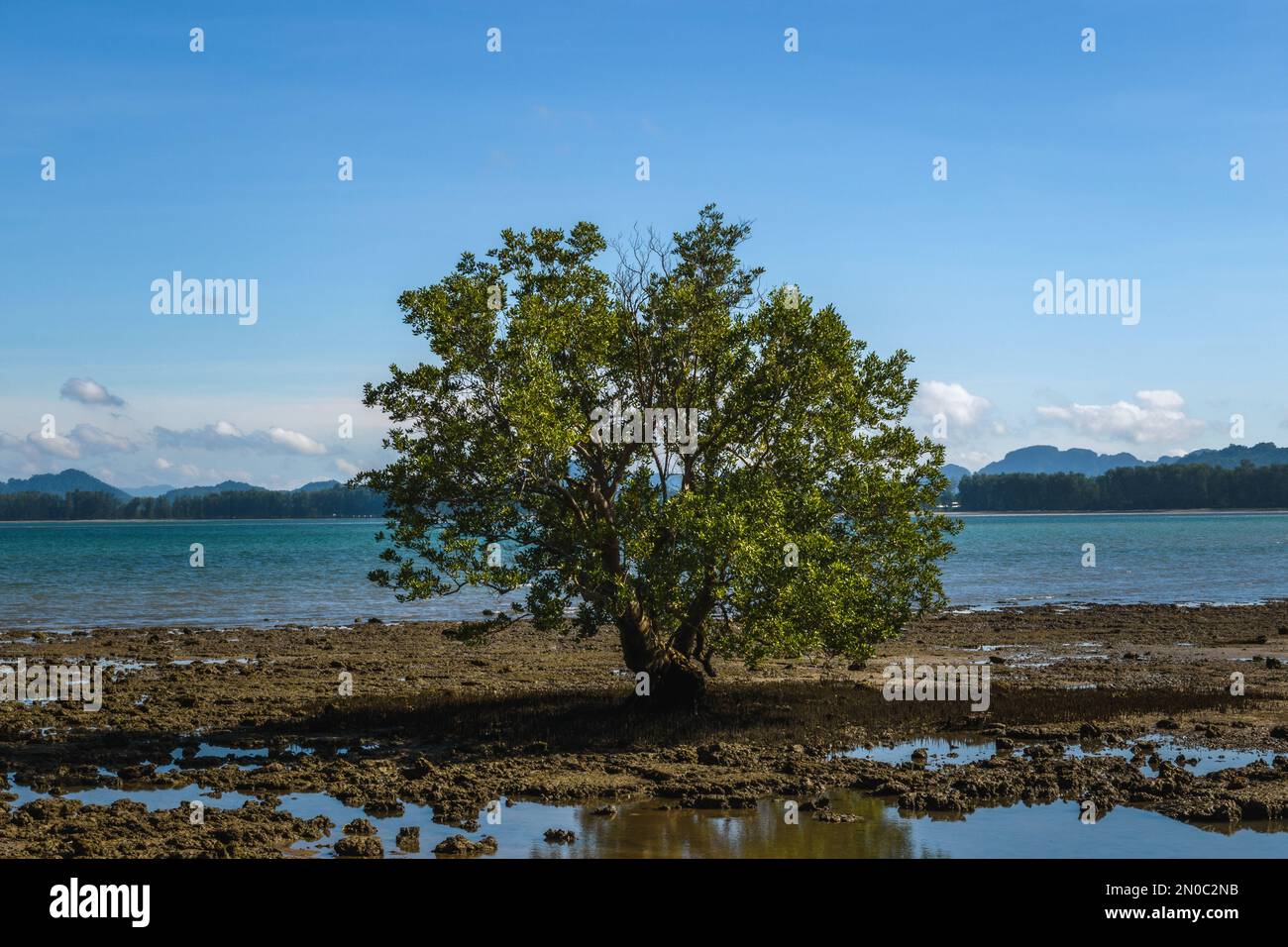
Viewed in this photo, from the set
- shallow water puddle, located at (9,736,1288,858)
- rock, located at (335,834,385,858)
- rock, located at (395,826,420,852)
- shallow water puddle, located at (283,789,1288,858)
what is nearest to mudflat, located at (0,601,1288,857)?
rock, located at (335,834,385,858)

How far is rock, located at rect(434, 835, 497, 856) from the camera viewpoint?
17219mm

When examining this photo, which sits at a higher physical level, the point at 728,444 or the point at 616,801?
the point at 728,444

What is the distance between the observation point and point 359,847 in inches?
675

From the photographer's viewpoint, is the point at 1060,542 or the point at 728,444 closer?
the point at 728,444

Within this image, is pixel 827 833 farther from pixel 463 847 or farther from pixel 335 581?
pixel 335 581

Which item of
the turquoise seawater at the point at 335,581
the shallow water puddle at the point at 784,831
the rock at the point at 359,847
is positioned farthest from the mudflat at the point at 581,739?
the turquoise seawater at the point at 335,581

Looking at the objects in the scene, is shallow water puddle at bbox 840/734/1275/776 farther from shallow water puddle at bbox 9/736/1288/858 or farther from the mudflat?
shallow water puddle at bbox 9/736/1288/858

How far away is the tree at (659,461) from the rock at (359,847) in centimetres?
888

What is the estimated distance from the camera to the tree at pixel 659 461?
25797 mm

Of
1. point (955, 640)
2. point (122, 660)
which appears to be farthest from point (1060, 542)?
point (122, 660)
